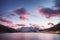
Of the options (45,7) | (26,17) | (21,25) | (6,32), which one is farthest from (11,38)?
(45,7)

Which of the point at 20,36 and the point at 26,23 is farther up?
the point at 26,23

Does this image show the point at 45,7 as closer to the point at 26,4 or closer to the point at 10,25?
the point at 26,4

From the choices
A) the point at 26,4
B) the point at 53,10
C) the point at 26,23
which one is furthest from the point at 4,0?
the point at 53,10

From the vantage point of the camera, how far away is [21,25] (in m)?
2.97

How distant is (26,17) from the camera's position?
3027 millimetres

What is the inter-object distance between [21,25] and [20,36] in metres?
0.27

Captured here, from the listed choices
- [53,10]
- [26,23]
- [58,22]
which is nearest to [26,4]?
[26,23]

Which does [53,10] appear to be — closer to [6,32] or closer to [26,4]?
[26,4]

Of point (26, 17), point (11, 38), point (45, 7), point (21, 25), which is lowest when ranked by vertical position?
point (11, 38)

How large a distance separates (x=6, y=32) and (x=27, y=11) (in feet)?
2.19

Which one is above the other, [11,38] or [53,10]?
[53,10]

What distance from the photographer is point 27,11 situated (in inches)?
119

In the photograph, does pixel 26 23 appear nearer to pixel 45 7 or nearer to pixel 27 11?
pixel 27 11

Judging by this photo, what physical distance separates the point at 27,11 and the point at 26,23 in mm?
274
